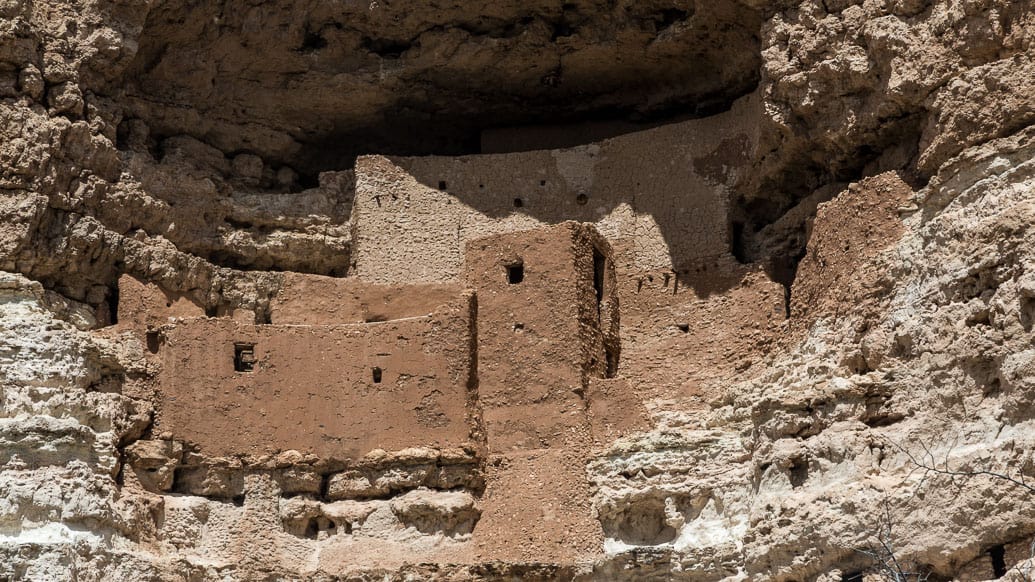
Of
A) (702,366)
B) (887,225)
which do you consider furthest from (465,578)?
(887,225)

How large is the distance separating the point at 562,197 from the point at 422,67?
101 inches

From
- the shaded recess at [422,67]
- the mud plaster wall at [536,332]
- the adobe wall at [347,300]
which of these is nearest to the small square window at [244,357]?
the adobe wall at [347,300]

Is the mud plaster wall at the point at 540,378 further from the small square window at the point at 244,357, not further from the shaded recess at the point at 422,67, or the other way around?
the shaded recess at the point at 422,67

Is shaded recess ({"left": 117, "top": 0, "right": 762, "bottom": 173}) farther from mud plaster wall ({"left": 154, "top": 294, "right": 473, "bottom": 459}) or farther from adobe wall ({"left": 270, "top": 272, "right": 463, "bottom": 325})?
mud plaster wall ({"left": 154, "top": 294, "right": 473, "bottom": 459})

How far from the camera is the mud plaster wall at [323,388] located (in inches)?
926

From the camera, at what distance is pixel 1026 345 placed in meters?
19.3

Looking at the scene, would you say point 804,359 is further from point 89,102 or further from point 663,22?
point 89,102

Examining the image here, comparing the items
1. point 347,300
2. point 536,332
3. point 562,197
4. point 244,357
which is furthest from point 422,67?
point 244,357

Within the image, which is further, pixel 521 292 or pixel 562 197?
pixel 562 197

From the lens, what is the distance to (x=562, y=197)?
26.9m

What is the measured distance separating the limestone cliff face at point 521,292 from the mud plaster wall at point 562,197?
1.8 inches

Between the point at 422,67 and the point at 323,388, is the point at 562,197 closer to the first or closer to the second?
the point at 422,67

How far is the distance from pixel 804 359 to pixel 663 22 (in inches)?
237

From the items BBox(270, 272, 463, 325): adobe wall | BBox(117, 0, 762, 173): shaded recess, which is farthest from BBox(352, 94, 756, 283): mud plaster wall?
BBox(117, 0, 762, 173): shaded recess
